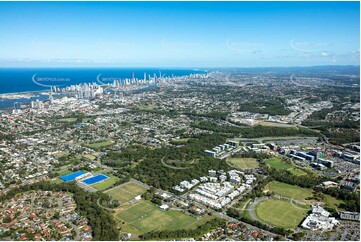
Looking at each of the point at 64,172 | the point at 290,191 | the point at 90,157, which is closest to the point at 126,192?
the point at 64,172

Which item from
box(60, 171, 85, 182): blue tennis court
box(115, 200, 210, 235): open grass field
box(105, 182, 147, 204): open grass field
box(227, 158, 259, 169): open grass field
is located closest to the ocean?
box(60, 171, 85, 182): blue tennis court

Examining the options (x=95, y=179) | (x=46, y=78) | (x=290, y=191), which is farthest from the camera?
(x=46, y=78)

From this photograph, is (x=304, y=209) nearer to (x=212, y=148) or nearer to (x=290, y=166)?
(x=290, y=166)

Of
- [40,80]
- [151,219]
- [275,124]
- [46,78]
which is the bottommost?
[151,219]

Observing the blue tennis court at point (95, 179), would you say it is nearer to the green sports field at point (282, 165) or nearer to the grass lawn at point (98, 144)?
the grass lawn at point (98, 144)

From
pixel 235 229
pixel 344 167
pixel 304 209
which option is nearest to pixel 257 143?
pixel 344 167

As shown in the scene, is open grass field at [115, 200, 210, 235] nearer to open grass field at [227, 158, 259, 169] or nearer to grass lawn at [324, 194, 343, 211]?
grass lawn at [324, 194, 343, 211]

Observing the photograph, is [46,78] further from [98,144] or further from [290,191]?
[290,191]
